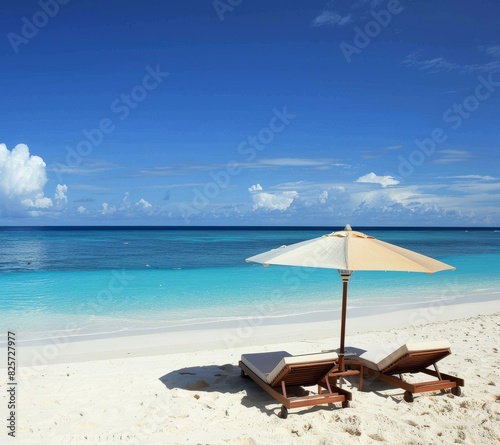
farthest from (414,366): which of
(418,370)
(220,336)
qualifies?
(220,336)

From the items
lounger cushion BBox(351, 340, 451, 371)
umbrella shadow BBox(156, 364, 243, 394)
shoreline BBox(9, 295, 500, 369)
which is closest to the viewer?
lounger cushion BBox(351, 340, 451, 371)

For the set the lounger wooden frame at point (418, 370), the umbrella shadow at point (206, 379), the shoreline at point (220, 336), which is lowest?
the shoreline at point (220, 336)

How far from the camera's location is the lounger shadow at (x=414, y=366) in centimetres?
536

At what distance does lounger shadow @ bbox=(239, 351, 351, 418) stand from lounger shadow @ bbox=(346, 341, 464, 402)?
817mm

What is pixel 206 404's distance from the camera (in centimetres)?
526

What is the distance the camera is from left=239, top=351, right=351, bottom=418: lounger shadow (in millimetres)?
4840

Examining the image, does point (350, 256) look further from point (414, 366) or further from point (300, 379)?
point (414, 366)

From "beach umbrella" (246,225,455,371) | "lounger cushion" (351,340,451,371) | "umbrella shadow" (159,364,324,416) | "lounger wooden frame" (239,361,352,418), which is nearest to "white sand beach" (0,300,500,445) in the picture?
"umbrella shadow" (159,364,324,416)

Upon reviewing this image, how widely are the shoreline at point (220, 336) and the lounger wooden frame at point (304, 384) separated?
125 inches

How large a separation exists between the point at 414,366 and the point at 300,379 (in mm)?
1707

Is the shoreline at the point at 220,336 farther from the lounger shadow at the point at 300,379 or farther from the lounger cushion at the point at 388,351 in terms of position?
the lounger shadow at the point at 300,379

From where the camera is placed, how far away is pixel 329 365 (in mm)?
4918

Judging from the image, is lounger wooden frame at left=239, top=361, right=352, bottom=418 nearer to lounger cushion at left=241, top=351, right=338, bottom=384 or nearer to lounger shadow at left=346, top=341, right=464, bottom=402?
lounger cushion at left=241, top=351, right=338, bottom=384

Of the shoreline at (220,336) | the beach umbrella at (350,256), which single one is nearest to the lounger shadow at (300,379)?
the beach umbrella at (350,256)
